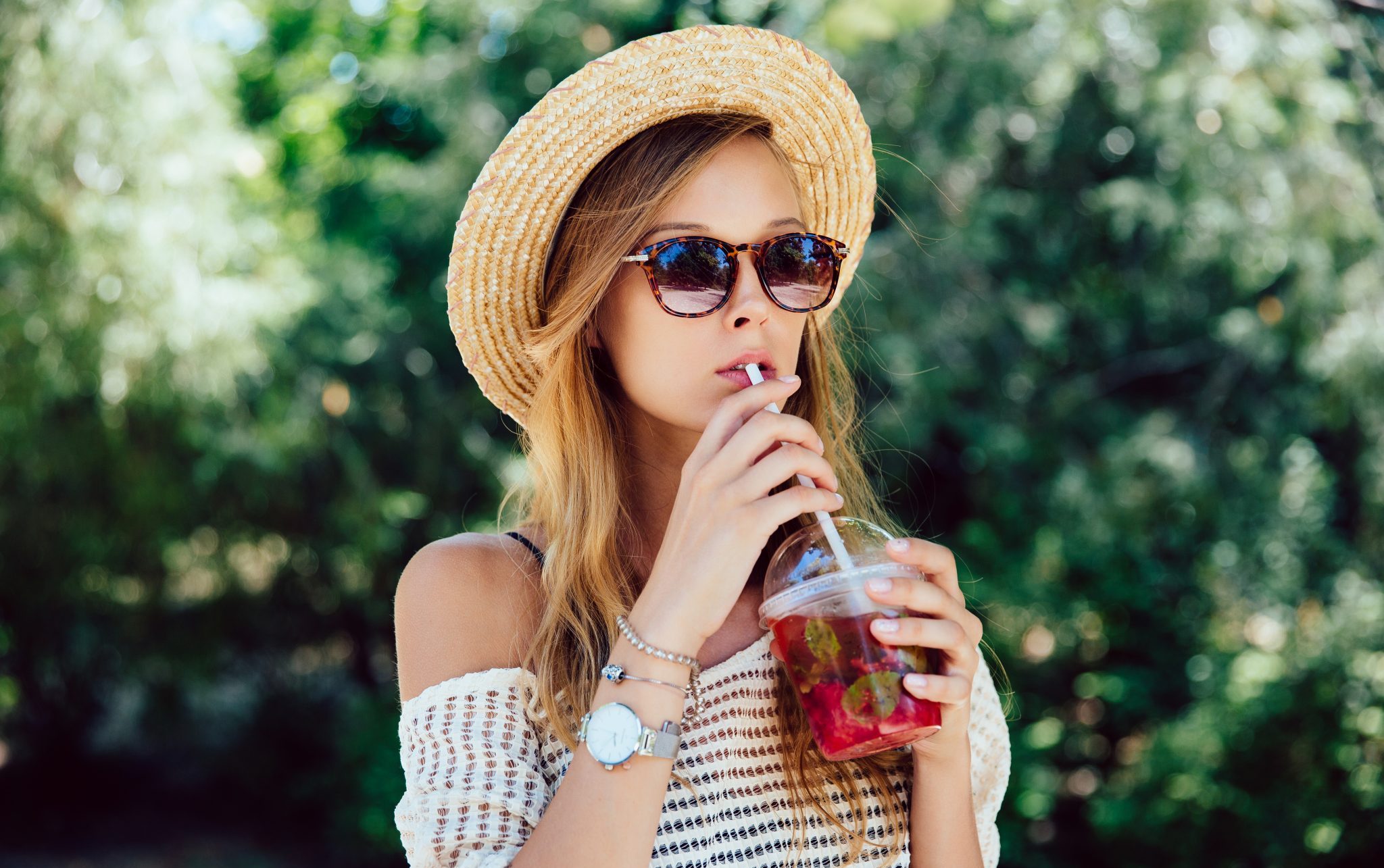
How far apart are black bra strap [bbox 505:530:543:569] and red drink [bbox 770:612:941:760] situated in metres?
0.48

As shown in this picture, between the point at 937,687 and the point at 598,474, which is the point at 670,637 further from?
the point at 598,474

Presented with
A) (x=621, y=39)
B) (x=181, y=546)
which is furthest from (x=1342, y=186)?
(x=181, y=546)

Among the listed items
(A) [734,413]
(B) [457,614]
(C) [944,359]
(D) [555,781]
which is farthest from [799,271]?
(C) [944,359]

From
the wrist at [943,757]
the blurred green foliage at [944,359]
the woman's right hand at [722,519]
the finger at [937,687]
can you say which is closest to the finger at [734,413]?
the woman's right hand at [722,519]

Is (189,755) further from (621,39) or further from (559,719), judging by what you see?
(559,719)

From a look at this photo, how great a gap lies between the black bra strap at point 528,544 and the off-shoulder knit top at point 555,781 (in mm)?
197

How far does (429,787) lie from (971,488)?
4.83 m

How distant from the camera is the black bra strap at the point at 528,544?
1715 mm

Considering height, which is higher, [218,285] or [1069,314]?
[218,285]

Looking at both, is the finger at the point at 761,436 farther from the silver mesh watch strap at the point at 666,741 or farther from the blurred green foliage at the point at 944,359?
the blurred green foliage at the point at 944,359

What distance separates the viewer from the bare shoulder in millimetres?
1544

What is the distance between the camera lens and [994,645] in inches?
221

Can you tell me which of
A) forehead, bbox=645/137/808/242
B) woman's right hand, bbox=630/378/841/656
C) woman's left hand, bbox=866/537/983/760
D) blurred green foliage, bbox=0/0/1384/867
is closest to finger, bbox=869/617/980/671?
woman's left hand, bbox=866/537/983/760

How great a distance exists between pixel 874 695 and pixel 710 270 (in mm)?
636
